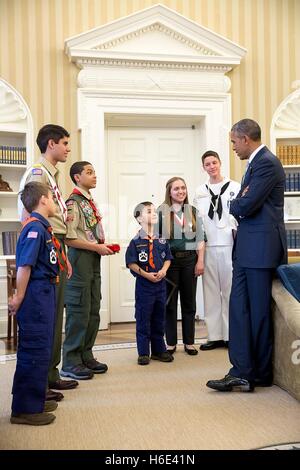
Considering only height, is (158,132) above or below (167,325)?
above

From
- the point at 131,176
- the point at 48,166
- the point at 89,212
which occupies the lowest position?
the point at 89,212

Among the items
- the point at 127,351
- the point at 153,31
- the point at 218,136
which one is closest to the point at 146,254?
the point at 127,351

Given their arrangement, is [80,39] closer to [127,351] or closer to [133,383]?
[127,351]

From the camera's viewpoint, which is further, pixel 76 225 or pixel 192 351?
pixel 192 351

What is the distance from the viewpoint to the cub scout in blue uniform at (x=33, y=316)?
237 cm

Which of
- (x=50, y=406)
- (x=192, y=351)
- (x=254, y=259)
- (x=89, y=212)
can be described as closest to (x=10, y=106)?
(x=89, y=212)

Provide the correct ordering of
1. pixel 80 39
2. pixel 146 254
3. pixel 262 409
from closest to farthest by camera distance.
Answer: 1. pixel 262 409
2. pixel 146 254
3. pixel 80 39

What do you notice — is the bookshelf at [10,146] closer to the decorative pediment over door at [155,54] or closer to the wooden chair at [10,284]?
the wooden chair at [10,284]

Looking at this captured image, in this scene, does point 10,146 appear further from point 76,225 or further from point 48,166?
point 48,166

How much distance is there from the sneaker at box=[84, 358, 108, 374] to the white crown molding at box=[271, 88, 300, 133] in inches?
124

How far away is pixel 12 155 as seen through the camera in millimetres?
4887

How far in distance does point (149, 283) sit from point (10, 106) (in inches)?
93.6

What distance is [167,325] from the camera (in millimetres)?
3859

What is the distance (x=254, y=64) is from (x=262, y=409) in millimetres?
3839
